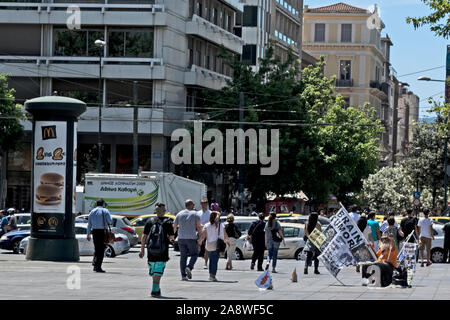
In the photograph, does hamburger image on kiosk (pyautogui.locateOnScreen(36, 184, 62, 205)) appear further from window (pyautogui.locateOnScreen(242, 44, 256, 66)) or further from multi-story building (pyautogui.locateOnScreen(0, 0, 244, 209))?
window (pyautogui.locateOnScreen(242, 44, 256, 66))

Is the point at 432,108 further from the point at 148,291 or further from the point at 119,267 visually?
the point at 148,291

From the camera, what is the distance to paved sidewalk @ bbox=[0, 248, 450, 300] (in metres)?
17.4

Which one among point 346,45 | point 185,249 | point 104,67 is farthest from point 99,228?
point 346,45

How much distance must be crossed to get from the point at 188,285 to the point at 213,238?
2.91 metres

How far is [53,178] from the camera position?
88.6ft

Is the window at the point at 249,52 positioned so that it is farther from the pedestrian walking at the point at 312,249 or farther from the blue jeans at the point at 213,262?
the blue jeans at the point at 213,262

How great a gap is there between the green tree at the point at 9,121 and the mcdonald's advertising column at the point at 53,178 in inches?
853

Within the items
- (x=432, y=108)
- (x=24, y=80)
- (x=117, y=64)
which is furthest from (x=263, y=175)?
(x=432, y=108)

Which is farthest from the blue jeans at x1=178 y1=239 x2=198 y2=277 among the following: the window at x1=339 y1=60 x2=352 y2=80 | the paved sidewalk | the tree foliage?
the window at x1=339 y1=60 x2=352 y2=80

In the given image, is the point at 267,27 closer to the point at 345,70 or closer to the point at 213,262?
the point at 345,70

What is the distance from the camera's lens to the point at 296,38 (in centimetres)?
9044

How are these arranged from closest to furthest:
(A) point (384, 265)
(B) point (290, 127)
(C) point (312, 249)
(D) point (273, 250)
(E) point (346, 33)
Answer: (A) point (384, 265) < (C) point (312, 249) < (D) point (273, 250) < (B) point (290, 127) < (E) point (346, 33)

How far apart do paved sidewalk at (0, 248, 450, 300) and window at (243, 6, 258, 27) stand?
49.5 meters
